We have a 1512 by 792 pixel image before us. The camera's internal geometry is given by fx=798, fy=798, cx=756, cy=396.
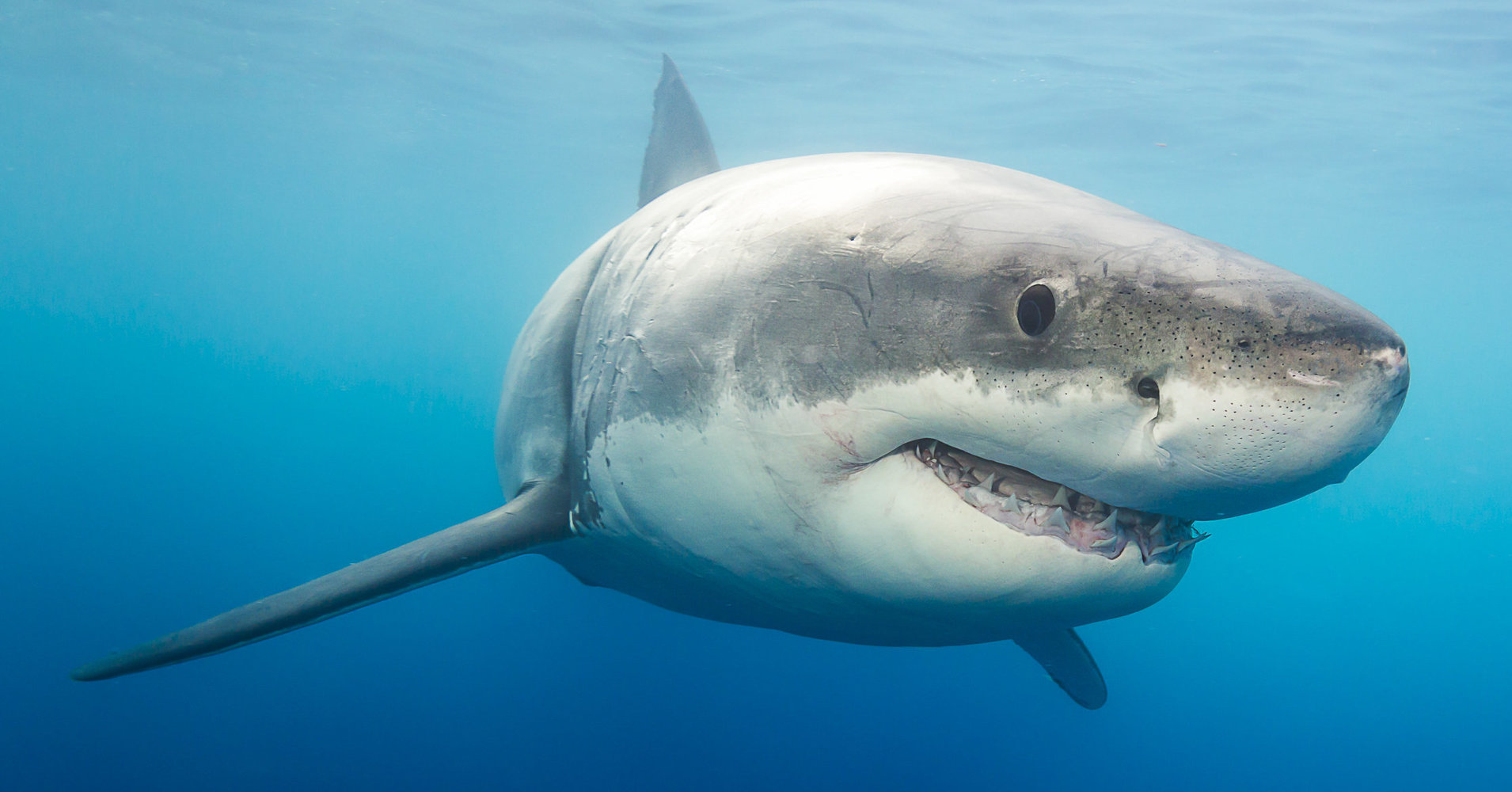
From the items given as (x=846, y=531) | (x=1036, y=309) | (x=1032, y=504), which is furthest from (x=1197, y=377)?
(x=846, y=531)

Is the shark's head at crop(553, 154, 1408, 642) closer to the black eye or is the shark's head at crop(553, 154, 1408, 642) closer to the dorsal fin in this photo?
the black eye

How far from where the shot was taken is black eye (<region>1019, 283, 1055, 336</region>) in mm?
1398

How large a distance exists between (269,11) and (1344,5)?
22668mm

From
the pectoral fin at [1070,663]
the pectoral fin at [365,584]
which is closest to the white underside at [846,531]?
the pectoral fin at [365,584]

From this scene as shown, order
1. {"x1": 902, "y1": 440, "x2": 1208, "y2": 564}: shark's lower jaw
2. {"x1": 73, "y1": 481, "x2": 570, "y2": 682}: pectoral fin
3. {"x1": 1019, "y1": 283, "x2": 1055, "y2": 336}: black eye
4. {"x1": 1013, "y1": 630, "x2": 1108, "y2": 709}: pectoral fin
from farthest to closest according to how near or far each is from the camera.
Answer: {"x1": 1013, "y1": 630, "x2": 1108, "y2": 709}: pectoral fin, {"x1": 73, "y1": 481, "x2": 570, "y2": 682}: pectoral fin, {"x1": 902, "y1": 440, "x2": 1208, "y2": 564}: shark's lower jaw, {"x1": 1019, "y1": 283, "x2": 1055, "y2": 336}: black eye

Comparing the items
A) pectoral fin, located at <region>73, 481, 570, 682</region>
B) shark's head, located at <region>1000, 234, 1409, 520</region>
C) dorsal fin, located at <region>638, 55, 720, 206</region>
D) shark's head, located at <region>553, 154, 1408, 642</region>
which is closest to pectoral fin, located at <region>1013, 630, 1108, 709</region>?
shark's head, located at <region>553, 154, 1408, 642</region>

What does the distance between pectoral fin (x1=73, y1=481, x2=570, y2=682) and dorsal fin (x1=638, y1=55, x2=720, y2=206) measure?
298cm

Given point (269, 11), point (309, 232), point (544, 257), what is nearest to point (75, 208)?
point (309, 232)

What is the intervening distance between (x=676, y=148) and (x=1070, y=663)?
3983 millimetres

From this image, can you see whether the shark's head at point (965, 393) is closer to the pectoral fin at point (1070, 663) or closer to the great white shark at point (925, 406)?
the great white shark at point (925, 406)

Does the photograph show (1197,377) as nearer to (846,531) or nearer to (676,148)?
(846,531)

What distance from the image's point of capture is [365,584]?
101 inches

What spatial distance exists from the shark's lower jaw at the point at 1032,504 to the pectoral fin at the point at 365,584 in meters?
1.58

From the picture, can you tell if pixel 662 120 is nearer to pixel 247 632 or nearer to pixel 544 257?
pixel 247 632
